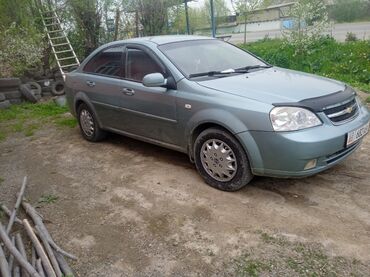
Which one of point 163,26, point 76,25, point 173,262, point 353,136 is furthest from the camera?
point 163,26

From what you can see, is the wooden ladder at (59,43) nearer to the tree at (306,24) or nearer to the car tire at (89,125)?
the car tire at (89,125)

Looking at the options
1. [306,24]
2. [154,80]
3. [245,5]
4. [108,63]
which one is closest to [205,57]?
[154,80]

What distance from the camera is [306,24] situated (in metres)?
9.49

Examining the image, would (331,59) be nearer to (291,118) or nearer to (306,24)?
(306,24)

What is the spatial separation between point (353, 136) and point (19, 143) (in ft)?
16.0

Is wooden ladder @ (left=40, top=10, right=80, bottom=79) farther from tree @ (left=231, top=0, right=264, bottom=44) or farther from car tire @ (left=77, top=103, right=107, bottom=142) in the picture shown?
tree @ (left=231, top=0, right=264, bottom=44)

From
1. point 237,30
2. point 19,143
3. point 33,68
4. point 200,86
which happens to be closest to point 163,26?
point 33,68

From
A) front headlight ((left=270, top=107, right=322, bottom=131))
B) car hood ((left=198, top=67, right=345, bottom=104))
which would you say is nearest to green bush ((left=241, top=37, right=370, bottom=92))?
car hood ((left=198, top=67, right=345, bottom=104))

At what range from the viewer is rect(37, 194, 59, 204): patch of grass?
3.79m

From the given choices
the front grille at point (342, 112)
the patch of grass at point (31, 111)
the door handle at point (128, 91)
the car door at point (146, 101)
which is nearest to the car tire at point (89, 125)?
the car door at point (146, 101)

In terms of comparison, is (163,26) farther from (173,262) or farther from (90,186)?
(173,262)

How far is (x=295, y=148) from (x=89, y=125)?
333 centimetres

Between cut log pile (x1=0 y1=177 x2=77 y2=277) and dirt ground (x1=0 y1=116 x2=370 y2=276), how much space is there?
13cm

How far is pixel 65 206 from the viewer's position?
3.68 m
